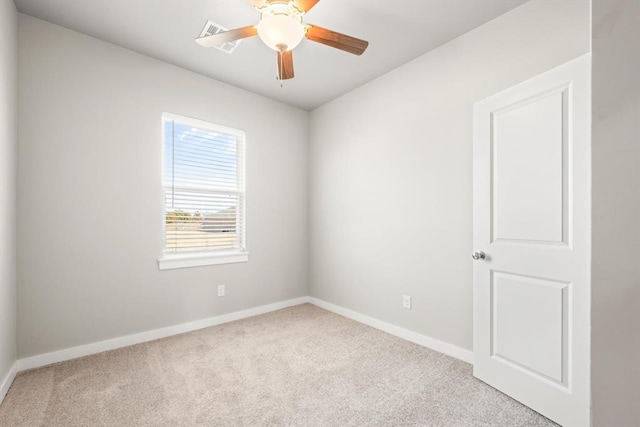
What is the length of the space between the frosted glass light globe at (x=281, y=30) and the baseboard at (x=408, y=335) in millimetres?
2661

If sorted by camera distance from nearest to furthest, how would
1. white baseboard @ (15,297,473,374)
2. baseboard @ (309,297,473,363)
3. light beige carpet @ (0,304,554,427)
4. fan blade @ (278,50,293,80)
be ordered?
light beige carpet @ (0,304,554,427), fan blade @ (278,50,293,80), white baseboard @ (15,297,473,374), baseboard @ (309,297,473,363)

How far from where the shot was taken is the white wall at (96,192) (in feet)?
7.76

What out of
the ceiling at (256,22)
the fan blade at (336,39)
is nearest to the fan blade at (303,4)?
the fan blade at (336,39)

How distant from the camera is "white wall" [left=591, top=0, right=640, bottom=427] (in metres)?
0.37

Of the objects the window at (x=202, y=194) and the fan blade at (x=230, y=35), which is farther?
the window at (x=202, y=194)

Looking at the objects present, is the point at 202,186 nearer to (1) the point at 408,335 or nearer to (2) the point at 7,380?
(2) the point at 7,380

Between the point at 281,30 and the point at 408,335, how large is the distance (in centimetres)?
278

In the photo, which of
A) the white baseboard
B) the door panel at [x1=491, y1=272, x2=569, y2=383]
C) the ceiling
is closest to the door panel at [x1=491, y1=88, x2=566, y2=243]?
the door panel at [x1=491, y1=272, x2=569, y2=383]

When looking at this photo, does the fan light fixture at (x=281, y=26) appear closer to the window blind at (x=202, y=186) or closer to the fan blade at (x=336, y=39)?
the fan blade at (x=336, y=39)

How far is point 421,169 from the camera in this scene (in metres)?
2.83

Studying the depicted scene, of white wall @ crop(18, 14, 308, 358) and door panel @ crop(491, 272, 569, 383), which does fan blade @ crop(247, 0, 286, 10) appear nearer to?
white wall @ crop(18, 14, 308, 358)

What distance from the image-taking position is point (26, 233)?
2.33 m

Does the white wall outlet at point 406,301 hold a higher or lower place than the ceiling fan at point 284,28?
lower

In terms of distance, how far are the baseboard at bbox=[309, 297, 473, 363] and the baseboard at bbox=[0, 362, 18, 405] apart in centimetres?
290
